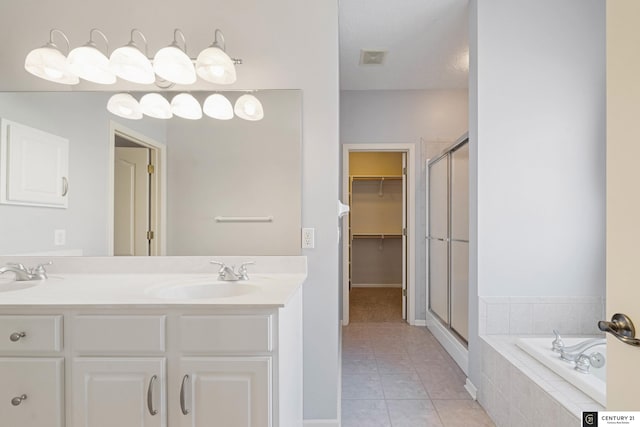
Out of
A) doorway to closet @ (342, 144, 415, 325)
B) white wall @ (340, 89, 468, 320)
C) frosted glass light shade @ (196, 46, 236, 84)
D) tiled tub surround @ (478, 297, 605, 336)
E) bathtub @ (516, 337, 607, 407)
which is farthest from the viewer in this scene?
doorway to closet @ (342, 144, 415, 325)

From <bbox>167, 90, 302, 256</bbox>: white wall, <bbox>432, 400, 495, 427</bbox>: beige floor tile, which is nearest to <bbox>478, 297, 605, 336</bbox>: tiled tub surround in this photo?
<bbox>432, 400, 495, 427</bbox>: beige floor tile

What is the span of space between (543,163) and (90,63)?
2.57 metres

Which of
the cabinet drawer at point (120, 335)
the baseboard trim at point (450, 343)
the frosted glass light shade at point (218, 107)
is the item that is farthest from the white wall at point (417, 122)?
the cabinet drawer at point (120, 335)

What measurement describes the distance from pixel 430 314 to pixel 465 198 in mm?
1512

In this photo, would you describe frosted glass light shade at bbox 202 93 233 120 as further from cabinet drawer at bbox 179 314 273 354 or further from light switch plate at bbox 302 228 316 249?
cabinet drawer at bbox 179 314 273 354

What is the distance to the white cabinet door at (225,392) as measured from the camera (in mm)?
1220

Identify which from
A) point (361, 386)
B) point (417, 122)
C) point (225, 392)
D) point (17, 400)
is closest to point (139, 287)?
point (17, 400)

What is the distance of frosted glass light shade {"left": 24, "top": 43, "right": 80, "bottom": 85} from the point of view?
1695mm

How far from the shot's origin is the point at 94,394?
48.6 inches

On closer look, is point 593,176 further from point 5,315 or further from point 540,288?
point 5,315

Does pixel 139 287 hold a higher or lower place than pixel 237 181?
lower

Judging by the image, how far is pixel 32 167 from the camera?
189 centimetres

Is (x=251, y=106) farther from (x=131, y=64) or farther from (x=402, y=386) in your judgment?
(x=402, y=386)

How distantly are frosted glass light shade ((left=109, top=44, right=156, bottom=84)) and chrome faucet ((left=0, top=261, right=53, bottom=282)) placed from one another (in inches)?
40.9
